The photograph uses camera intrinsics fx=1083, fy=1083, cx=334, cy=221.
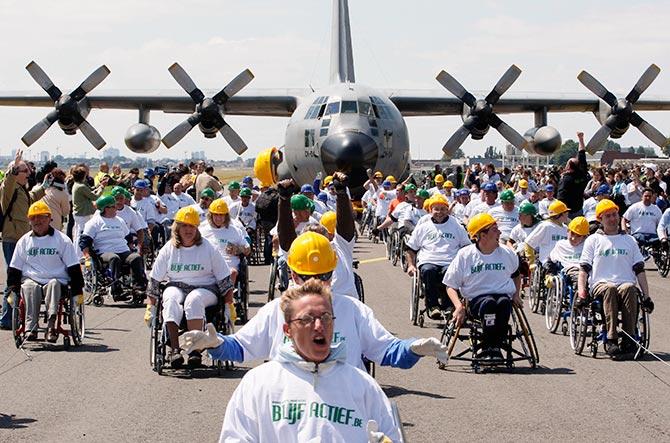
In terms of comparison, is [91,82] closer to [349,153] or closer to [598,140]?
[349,153]

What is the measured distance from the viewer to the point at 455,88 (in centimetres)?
3338

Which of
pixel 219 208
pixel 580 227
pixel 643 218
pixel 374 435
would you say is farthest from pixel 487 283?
pixel 643 218

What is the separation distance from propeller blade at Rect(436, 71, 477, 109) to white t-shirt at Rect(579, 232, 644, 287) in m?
22.1

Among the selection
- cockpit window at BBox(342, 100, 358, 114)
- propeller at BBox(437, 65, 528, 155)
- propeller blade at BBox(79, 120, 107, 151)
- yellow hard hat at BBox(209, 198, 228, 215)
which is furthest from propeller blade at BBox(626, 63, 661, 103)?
yellow hard hat at BBox(209, 198, 228, 215)

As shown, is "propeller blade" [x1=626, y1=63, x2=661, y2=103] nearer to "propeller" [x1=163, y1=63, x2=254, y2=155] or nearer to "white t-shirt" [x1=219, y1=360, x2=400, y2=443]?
"propeller" [x1=163, y1=63, x2=254, y2=155]

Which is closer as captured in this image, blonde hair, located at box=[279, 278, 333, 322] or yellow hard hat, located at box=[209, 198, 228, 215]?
blonde hair, located at box=[279, 278, 333, 322]

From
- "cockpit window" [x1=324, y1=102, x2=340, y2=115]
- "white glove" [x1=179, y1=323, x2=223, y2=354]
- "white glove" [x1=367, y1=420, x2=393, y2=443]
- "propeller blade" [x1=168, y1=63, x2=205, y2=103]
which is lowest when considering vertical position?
"white glove" [x1=367, y1=420, x2=393, y2=443]

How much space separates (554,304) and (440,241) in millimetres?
1604

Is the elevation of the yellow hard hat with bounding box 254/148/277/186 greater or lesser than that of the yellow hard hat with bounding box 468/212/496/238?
greater

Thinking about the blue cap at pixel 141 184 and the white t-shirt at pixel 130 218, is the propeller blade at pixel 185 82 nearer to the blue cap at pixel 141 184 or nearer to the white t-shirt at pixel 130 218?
the blue cap at pixel 141 184

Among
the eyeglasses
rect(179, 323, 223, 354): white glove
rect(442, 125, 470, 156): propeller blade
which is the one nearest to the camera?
the eyeglasses

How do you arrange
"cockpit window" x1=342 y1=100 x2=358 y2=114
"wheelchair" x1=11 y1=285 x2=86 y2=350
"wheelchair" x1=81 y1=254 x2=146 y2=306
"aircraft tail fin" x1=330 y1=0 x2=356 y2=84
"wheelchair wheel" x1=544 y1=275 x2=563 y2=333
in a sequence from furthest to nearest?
"aircraft tail fin" x1=330 y1=0 x2=356 y2=84 → "cockpit window" x1=342 y1=100 x2=358 y2=114 → "wheelchair" x1=81 y1=254 x2=146 y2=306 → "wheelchair wheel" x1=544 y1=275 x2=563 y2=333 → "wheelchair" x1=11 y1=285 x2=86 y2=350

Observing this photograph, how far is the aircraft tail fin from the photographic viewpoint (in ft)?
134

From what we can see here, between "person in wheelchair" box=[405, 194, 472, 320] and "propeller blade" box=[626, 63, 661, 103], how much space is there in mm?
21644
